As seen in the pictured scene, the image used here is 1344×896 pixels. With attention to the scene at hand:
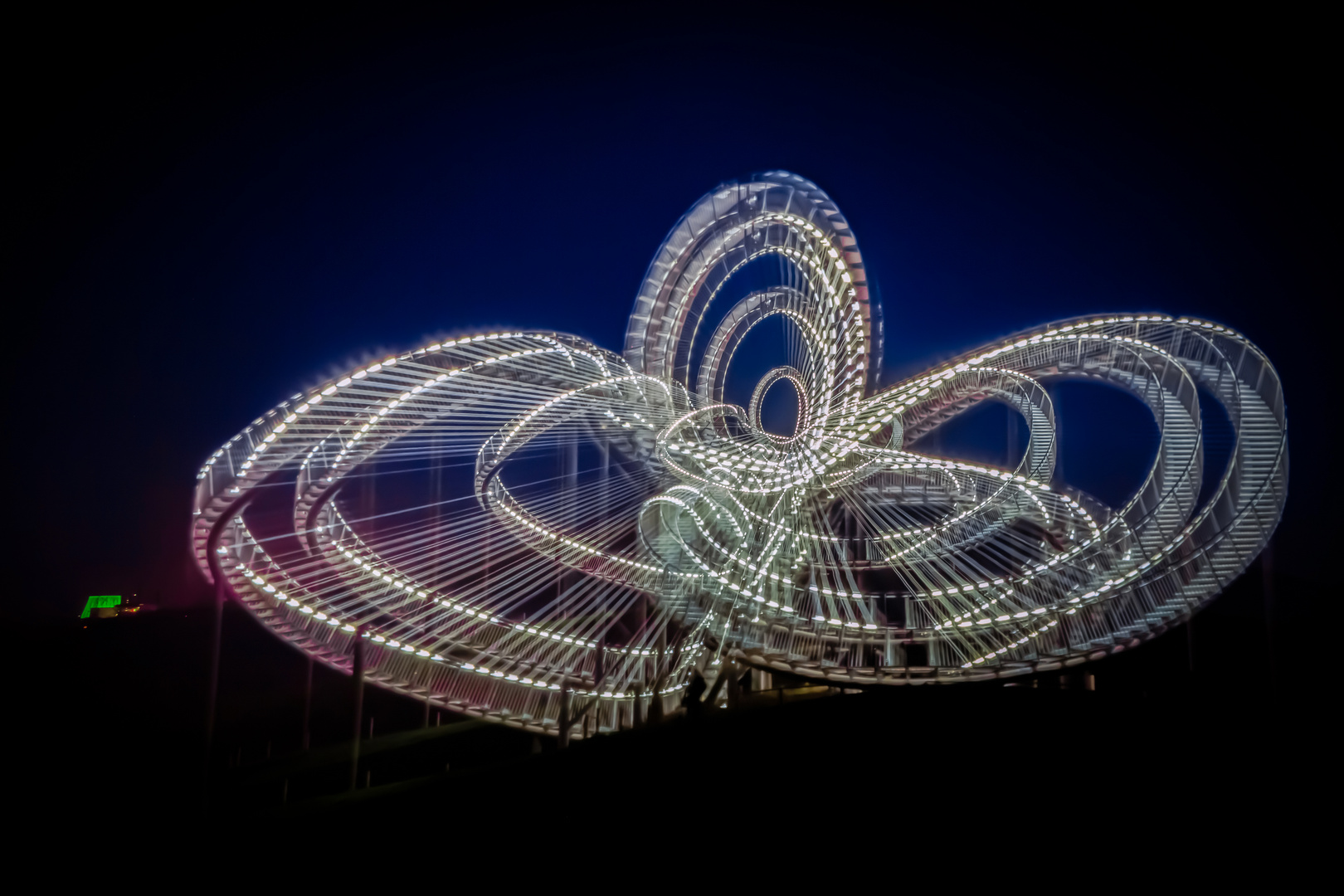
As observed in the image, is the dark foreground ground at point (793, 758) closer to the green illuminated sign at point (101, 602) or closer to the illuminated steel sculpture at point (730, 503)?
the green illuminated sign at point (101, 602)

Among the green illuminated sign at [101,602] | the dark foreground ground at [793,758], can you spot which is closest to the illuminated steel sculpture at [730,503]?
the dark foreground ground at [793,758]

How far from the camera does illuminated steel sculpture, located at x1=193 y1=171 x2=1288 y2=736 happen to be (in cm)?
880

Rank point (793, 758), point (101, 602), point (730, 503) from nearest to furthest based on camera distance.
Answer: point (793, 758), point (101, 602), point (730, 503)

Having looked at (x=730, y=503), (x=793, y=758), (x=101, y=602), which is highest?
(x=730, y=503)

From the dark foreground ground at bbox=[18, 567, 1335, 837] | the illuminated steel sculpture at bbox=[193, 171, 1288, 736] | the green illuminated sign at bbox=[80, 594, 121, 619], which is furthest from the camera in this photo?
the green illuminated sign at bbox=[80, 594, 121, 619]

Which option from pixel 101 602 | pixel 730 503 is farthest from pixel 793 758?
pixel 101 602

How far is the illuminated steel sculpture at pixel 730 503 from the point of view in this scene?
8797 mm

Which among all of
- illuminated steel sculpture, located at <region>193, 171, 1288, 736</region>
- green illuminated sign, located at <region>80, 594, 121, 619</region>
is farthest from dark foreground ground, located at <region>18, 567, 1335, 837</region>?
illuminated steel sculpture, located at <region>193, 171, 1288, 736</region>

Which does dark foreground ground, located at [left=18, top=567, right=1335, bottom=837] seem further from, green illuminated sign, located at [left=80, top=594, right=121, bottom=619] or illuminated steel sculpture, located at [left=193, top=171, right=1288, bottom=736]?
illuminated steel sculpture, located at [left=193, top=171, right=1288, bottom=736]

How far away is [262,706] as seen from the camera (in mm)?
15305

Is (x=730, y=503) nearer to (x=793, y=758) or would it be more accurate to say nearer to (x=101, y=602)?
(x=793, y=758)

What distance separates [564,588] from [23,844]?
12.2m

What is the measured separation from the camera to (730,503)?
48.1ft

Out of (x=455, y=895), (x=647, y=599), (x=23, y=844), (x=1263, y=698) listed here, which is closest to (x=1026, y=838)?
(x=455, y=895)
